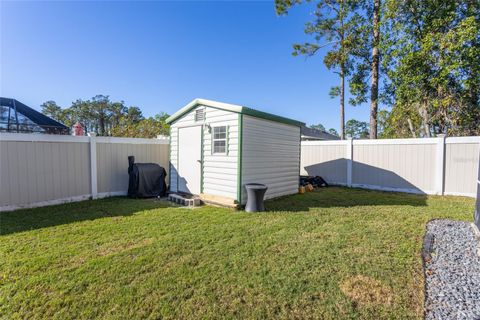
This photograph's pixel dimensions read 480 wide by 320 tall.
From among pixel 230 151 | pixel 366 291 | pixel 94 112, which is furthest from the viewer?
pixel 94 112

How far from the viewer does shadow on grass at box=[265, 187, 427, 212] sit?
5973mm

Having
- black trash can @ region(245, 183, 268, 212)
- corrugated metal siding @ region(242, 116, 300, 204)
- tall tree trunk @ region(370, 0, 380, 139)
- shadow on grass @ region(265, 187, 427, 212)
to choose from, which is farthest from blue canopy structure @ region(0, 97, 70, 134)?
tall tree trunk @ region(370, 0, 380, 139)

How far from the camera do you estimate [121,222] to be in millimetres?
4516

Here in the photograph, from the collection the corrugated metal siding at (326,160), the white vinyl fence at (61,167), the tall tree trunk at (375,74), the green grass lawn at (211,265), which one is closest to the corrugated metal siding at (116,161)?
the white vinyl fence at (61,167)

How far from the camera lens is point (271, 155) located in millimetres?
6680

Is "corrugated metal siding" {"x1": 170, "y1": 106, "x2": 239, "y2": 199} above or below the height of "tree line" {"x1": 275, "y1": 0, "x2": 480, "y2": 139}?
below

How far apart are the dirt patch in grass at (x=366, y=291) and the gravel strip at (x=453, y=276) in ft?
1.05

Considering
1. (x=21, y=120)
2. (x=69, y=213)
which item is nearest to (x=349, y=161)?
(x=69, y=213)

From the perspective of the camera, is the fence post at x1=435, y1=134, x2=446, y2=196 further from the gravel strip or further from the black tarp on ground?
the black tarp on ground

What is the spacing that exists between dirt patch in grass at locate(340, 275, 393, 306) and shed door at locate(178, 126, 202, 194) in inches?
190

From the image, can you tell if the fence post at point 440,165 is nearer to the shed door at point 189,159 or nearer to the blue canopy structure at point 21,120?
the shed door at point 189,159

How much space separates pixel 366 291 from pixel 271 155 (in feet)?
15.0

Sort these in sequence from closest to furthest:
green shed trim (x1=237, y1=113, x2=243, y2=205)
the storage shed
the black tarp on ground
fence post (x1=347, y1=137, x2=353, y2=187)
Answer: green shed trim (x1=237, y1=113, x2=243, y2=205) < the storage shed < the black tarp on ground < fence post (x1=347, y1=137, x2=353, y2=187)

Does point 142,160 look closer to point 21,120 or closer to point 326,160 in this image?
point 21,120
